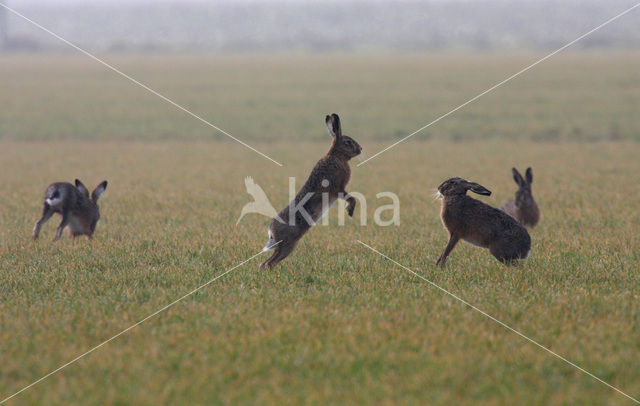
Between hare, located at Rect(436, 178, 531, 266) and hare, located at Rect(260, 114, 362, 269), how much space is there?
1.47m

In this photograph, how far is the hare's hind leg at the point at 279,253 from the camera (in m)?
9.70

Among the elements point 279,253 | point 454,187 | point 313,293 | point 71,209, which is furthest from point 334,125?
point 71,209

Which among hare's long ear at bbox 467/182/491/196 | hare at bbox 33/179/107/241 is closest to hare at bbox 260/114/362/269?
hare's long ear at bbox 467/182/491/196

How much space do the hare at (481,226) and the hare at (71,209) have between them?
20.2 feet

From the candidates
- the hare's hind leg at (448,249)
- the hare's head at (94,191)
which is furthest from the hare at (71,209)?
the hare's hind leg at (448,249)

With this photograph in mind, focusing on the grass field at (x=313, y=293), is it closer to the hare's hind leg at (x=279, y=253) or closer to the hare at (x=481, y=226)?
the hare's hind leg at (x=279, y=253)

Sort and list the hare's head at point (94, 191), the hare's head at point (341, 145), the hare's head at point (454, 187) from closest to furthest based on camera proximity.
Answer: the hare's head at point (454, 187), the hare's head at point (341, 145), the hare's head at point (94, 191)

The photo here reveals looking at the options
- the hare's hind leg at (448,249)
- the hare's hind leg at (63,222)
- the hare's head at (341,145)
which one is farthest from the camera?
the hare's hind leg at (63,222)

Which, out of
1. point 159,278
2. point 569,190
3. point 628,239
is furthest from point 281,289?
point 569,190

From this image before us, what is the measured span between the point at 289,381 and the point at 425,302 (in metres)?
2.65

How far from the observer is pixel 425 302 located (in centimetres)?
842

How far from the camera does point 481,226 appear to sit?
9.73 m

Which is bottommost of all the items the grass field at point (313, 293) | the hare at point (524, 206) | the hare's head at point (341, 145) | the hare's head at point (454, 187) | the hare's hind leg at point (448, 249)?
the grass field at point (313, 293)

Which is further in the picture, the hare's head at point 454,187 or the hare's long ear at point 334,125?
the hare's long ear at point 334,125
